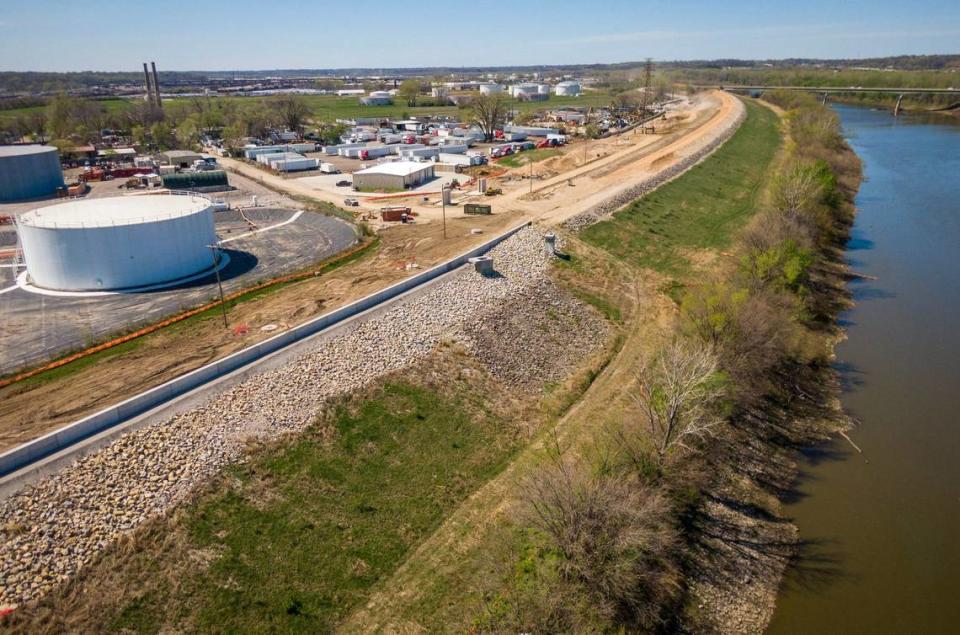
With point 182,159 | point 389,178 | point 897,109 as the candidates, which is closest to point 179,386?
point 389,178

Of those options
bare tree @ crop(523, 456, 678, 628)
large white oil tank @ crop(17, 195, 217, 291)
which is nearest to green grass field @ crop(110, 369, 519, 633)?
bare tree @ crop(523, 456, 678, 628)

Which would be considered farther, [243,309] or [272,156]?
[272,156]

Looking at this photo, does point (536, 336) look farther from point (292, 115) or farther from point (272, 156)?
point (292, 115)

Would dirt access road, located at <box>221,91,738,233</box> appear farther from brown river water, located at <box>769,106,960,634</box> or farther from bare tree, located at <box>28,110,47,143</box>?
bare tree, located at <box>28,110,47,143</box>

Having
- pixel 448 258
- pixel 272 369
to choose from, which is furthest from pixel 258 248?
pixel 272 369

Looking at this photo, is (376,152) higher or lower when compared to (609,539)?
higher

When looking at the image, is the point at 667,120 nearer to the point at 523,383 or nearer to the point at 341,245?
the point at 341,245

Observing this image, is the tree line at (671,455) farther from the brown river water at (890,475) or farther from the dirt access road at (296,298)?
the dirt access road at (296,298)
